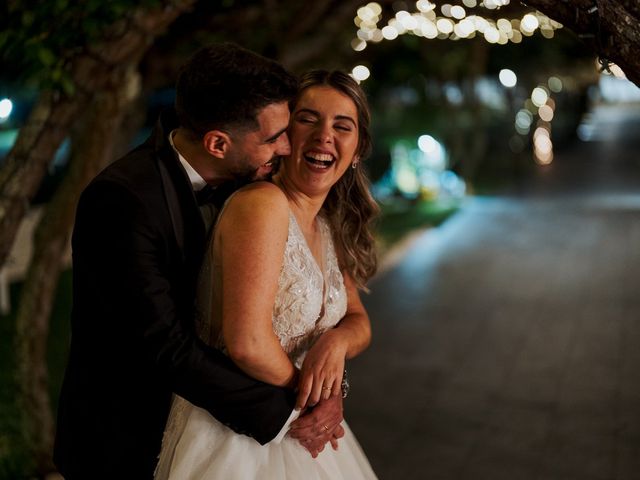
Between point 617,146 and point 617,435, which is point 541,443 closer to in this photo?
point 617,435

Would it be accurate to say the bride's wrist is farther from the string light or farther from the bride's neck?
the string light

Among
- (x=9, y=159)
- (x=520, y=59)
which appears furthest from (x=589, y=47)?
(x=520, y=59)

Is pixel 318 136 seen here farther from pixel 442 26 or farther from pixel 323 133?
pixel 442 26

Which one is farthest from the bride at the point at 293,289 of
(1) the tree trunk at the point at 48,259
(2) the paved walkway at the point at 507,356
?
(2) the paved walkway at the point at 507,356

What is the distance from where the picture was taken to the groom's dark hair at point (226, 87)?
203 centimetres

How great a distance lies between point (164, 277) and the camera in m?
2.07

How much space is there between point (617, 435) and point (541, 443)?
520mm

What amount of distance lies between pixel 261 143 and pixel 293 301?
18.3 inches

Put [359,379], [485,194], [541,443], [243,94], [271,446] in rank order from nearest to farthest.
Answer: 1. [243,94]
2. [271,446]
3. [541,443]
4. [359,379]
5. [485,194]

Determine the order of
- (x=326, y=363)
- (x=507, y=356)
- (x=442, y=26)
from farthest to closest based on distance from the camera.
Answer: (x=442, y=26) → (x=507, y=356) → (x=326, y=363)

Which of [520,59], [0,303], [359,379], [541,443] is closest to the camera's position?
[541,443]

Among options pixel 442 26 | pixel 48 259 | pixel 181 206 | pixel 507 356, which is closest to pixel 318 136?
pixel 181 206

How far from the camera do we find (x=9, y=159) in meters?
3.49

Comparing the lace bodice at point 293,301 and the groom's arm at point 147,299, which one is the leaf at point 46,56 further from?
the lace bodice at point 293,301
